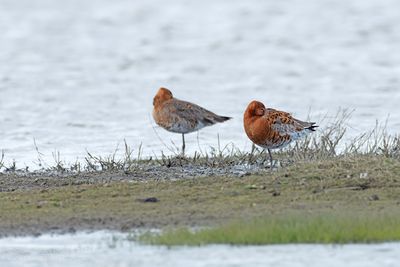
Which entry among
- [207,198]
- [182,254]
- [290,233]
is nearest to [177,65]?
[207,198]

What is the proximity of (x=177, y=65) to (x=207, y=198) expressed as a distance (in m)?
15.3

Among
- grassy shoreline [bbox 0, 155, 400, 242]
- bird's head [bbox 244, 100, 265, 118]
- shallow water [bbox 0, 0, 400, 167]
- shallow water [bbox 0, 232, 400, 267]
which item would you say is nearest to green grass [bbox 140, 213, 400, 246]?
shallow water [bbox 0, 232, 400, 267]

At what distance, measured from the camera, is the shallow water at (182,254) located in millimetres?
9203

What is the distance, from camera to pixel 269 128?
1284 cm

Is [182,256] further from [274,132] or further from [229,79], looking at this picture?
[229,79]

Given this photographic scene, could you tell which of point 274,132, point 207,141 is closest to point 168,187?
point 274,132

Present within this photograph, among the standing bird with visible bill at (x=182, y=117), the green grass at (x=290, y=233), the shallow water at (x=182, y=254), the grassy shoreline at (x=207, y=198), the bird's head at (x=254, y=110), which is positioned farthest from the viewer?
the standing bird with visible bill at (x=182, y=117)

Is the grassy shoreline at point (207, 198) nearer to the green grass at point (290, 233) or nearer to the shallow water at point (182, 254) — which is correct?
the green grass at point (290, 233)

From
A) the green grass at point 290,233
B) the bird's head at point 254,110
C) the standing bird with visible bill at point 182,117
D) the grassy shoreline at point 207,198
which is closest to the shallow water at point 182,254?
the green grass at point 290,233

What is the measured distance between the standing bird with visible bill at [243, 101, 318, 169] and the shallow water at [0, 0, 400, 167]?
117 inches

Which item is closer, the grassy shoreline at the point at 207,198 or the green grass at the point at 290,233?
the green grass at the point at 290,233

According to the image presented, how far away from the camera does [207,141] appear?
16.8 meters

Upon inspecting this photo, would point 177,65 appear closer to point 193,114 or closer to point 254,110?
point 193,114

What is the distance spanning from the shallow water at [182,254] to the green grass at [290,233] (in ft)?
0.27
